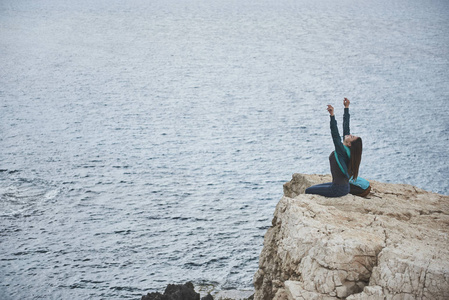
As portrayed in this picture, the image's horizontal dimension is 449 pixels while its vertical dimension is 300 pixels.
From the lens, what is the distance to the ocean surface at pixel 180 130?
8.19 meters

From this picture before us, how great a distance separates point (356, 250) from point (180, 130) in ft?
31.4

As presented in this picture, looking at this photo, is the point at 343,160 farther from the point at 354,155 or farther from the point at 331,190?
the point at 331,190

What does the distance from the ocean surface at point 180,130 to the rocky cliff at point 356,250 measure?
251 centimetres

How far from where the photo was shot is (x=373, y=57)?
1986cm

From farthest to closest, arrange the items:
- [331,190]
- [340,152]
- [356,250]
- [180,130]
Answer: [180,130] < [331,190] < [340,152] < [356,250]

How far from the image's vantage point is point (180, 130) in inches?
530

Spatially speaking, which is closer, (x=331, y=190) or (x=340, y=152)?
(x=340, y=152)

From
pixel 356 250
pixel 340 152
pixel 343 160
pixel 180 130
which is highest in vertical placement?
pixel 340 152

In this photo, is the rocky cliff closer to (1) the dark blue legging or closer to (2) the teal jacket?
(1) the dark blue legging

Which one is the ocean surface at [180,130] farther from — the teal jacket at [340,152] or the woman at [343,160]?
the teal jacket at [340,152]

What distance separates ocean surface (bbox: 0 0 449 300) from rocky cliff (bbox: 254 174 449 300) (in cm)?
251

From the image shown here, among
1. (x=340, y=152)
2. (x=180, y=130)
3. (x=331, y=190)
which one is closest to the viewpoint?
(x=340, y=152)

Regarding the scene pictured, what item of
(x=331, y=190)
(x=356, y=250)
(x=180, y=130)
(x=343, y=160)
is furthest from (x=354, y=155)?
(x=180, y=130)

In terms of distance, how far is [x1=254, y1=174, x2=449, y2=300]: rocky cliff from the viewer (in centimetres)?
402
